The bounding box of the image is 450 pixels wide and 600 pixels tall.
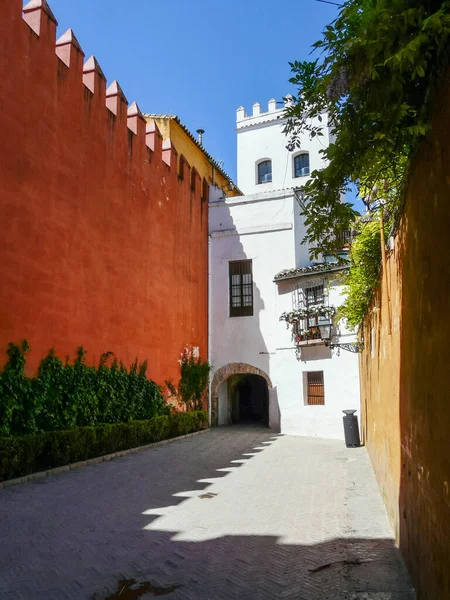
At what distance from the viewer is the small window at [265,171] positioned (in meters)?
31.4

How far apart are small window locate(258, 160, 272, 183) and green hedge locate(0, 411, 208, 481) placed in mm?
19744

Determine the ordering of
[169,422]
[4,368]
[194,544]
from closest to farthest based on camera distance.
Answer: [194,544], [4,368], [169,422]

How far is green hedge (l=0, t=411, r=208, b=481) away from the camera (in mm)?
8906

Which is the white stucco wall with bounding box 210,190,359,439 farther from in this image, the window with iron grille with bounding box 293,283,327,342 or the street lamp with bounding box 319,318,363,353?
the window with iron grille with bounding box 293,283,327,342

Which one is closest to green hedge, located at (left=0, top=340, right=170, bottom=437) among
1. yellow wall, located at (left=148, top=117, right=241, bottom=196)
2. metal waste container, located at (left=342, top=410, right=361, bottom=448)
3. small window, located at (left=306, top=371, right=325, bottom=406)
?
metal waste container, located at (left=342, top=410, right=361, bottom=448)

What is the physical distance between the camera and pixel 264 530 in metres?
6.03

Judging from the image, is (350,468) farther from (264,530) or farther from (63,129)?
(63,129)

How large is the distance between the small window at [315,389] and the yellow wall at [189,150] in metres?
9.78

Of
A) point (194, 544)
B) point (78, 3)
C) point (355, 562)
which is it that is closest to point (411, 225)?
point (355, 562)

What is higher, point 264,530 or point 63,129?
point 63,129

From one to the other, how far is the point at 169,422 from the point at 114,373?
321 cm

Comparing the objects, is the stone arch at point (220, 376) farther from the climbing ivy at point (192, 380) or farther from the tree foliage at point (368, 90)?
the tree foliage at point (368, 90)

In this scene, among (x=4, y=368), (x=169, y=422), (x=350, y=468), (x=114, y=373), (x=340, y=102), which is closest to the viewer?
(x=340, y=102)

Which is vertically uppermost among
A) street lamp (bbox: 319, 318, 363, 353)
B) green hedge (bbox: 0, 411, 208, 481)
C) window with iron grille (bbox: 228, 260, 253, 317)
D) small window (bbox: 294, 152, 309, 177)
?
small window (bbox: 294, 152, 309, 177)
